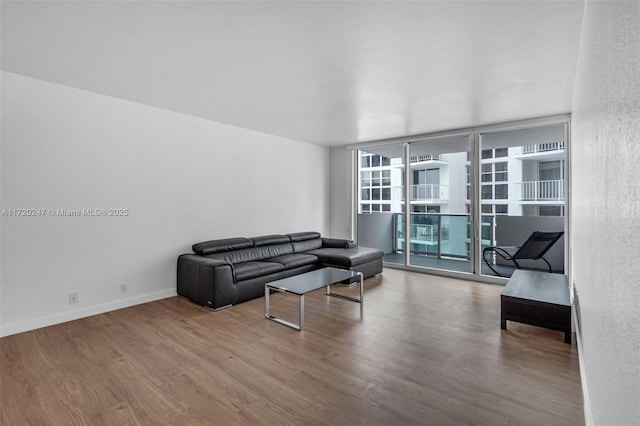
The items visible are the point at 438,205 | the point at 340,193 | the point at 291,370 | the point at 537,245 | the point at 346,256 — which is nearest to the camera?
the point at 291,370

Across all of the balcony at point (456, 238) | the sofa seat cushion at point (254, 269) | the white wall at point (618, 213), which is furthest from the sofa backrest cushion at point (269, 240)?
the white wall at point (618, 213)

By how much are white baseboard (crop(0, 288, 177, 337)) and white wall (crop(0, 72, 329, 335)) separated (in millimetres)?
11

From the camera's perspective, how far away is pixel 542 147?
17.3 ft

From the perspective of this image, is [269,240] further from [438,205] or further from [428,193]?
[438,205]

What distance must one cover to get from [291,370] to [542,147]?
5282mm

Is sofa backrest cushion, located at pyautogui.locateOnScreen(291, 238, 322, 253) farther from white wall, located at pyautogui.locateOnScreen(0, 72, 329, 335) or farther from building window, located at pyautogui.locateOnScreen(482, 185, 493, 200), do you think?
building window, located at pyautogui.locateOnScreen(482, 185, 493, 200)

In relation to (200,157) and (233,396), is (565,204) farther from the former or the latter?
(200,157)

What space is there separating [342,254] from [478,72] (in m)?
3.24

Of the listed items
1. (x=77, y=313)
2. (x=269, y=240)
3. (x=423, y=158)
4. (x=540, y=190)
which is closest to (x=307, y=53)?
(x=269, y=240)

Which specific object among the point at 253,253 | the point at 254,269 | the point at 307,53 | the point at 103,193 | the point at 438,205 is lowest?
the point at 254,269

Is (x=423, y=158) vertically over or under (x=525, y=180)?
over

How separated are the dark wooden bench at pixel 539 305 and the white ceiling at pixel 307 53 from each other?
2226mm

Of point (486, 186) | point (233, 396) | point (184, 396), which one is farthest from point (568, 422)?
point (486, 186)

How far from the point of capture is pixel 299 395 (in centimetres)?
221
